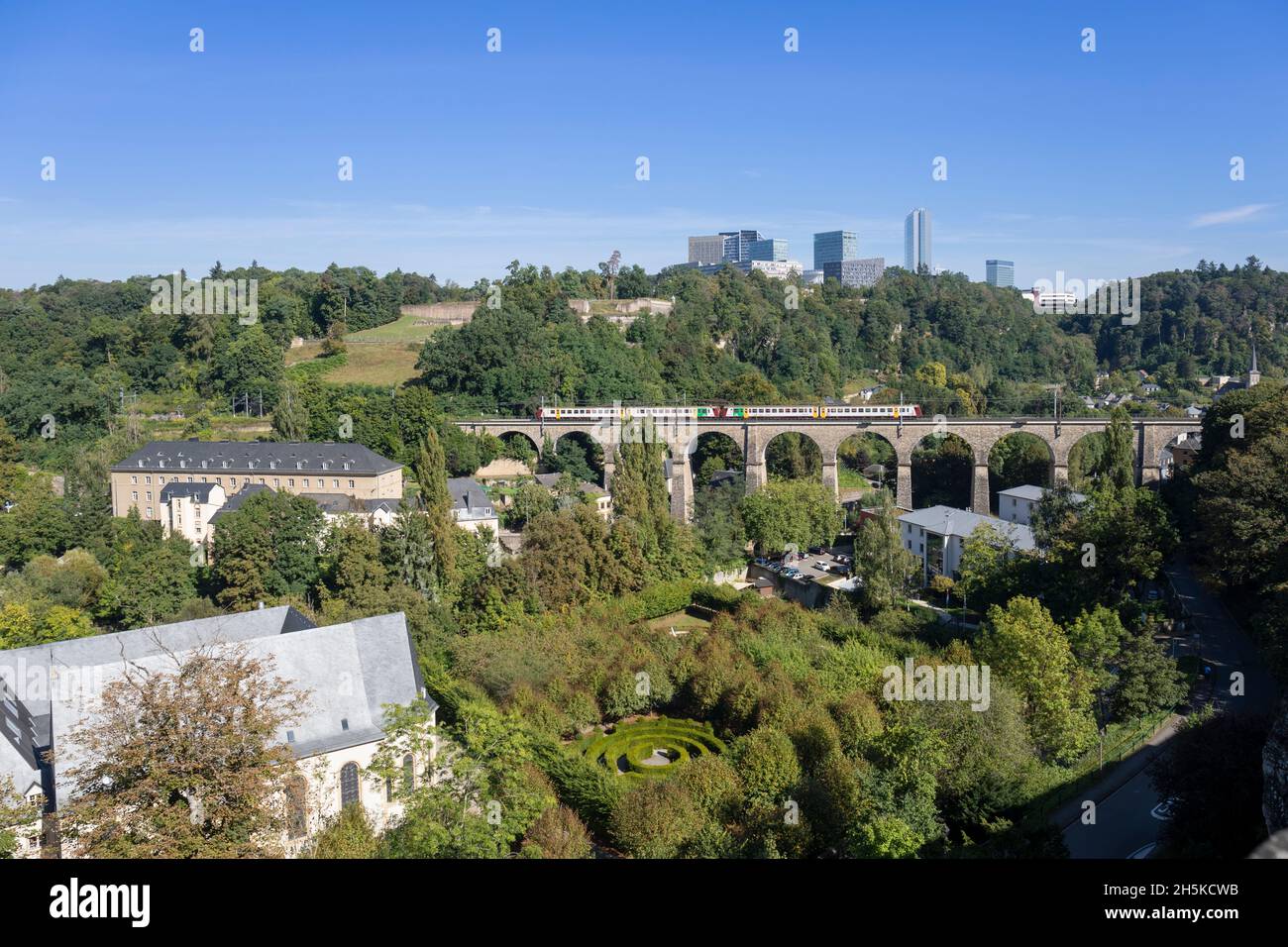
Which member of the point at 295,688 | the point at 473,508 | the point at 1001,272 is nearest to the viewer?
the point at 295,688

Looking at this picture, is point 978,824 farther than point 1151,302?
No

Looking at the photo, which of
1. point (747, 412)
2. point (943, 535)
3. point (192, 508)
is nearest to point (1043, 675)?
point (943, 535)

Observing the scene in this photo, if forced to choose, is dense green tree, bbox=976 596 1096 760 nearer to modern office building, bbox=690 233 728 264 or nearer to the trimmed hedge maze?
the trimmed hedge maze

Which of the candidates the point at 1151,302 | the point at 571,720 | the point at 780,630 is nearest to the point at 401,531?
the point at 571,720

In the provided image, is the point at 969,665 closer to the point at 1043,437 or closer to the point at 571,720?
the point at 571,720

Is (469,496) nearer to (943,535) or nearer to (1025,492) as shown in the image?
(943,535)

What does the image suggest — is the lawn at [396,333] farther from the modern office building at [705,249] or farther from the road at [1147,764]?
the modern office building at [705,249]

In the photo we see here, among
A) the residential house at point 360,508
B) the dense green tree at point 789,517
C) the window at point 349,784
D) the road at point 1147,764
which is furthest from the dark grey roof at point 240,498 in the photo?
the road at point 1147,764
